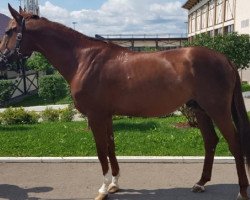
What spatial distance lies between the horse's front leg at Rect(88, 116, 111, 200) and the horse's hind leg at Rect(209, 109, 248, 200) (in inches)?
50.1

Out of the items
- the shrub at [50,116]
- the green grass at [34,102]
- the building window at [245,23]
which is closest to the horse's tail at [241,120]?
the shrub at [50,116]

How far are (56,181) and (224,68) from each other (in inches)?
109

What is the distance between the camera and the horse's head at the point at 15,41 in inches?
170

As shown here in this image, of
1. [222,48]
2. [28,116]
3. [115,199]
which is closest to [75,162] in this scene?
[115,199]

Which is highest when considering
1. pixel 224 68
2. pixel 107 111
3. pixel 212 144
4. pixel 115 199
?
pixel 224 68

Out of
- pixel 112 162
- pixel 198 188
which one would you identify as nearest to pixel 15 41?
pixel 112 162

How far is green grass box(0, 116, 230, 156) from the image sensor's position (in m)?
6.55

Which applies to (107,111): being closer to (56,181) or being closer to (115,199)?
(115,199)

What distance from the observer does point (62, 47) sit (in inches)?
176

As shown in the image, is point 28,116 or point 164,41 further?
point 164,41

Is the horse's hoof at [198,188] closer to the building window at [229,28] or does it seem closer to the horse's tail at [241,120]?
the horse's tail at [241,120]

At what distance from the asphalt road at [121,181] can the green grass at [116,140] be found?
25.0 inches

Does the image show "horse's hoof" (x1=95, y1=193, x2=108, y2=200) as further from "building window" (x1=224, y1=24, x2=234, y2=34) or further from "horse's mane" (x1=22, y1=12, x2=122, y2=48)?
"building window" (x1=224, y1=24, x2=234, y2=34)

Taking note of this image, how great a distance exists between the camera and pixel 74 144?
7117 mm
